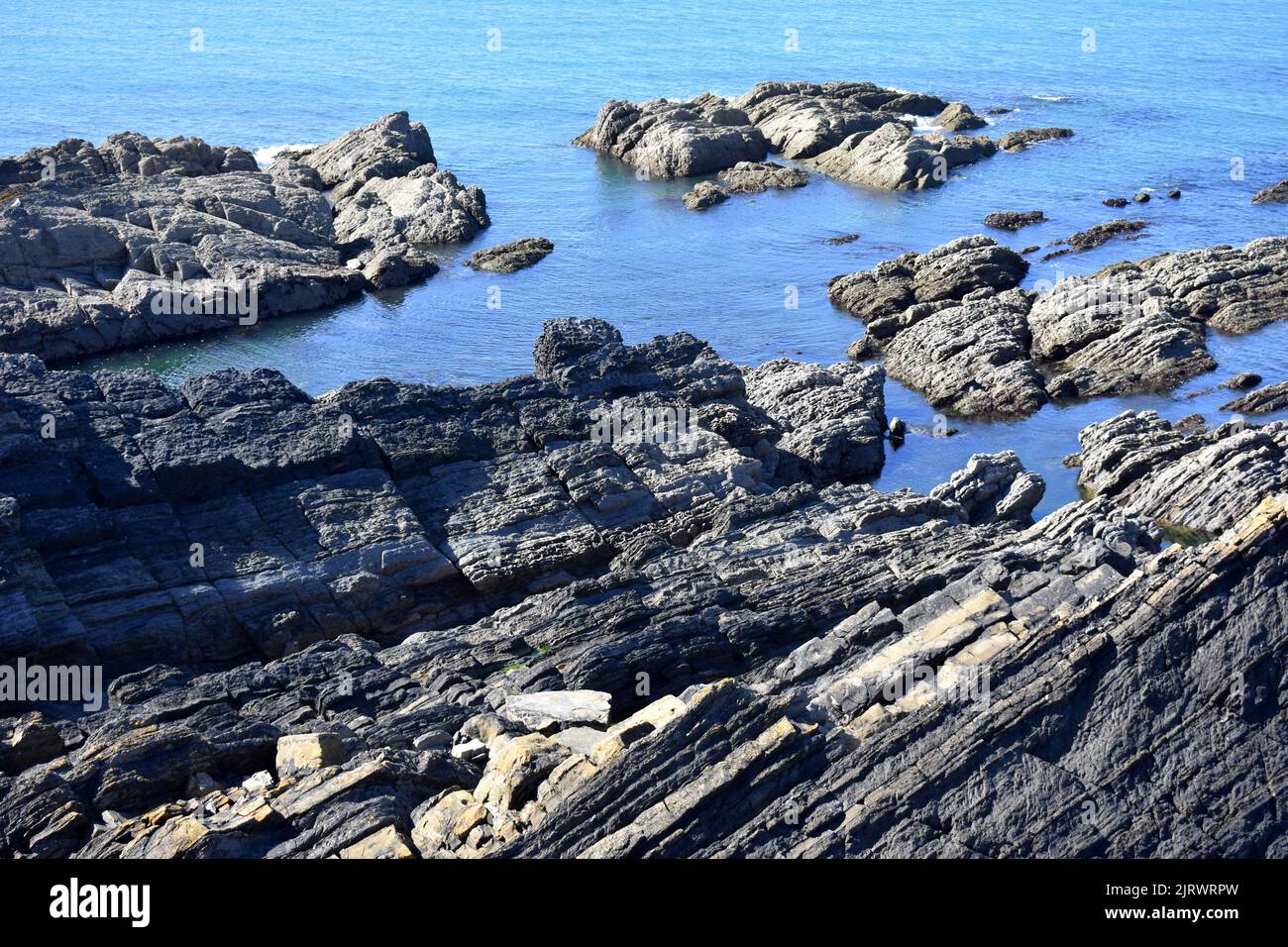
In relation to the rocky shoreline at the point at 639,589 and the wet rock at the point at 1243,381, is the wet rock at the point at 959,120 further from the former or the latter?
the wet rock at the point at 1243,381

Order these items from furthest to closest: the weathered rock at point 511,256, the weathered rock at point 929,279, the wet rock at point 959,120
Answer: the wet rock at point 959,120, the weathered rock at point 511,256, the weathered rock at point 929,279

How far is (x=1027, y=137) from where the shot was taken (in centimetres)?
10000

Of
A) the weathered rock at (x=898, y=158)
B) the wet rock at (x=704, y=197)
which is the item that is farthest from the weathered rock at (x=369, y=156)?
the weathered rock at (x=898, y=158)

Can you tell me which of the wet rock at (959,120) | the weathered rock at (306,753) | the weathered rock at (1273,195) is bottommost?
the weathered rock at (306,753)

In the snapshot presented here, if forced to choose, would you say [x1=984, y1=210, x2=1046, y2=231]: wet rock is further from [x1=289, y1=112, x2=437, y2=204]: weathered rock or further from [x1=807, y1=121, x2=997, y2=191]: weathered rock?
[x1=289, y1=112, x2=437, y2=204]: weathered rock

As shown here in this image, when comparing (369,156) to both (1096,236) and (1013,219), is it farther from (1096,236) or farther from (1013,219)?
(1096,236)

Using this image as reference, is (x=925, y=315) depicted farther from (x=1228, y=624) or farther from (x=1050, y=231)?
(x=1228, y=624)

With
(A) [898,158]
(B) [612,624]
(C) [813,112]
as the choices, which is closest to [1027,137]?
(A) [898,158]

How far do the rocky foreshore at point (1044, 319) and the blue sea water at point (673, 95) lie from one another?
142 cm

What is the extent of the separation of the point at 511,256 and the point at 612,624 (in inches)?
1876

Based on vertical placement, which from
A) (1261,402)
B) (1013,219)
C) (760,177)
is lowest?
(1261,402)

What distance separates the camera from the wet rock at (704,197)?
284ft

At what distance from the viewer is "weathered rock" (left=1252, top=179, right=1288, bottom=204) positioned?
82750mm

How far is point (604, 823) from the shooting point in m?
21.8
